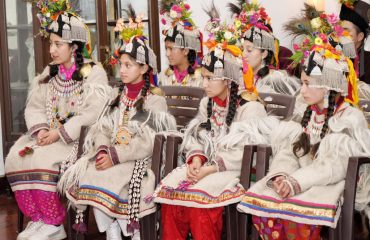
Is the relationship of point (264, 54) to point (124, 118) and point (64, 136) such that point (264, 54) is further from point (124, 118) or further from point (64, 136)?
point (64, 136)

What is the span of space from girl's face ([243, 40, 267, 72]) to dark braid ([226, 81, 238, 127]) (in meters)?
1.35

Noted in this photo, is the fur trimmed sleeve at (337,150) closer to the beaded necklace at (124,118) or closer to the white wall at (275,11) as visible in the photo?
the beaded necklace at (124,118)

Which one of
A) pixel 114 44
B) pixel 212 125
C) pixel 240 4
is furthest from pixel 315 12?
pixel 212 125

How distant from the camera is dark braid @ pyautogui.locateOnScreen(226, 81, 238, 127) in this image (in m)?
3.31

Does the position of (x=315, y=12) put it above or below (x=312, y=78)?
above

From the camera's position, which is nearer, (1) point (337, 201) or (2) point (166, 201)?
(1) point (337, 201)

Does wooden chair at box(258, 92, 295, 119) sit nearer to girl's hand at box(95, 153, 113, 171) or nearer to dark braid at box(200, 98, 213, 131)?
dark braid at box(200, 98, 213, 131)

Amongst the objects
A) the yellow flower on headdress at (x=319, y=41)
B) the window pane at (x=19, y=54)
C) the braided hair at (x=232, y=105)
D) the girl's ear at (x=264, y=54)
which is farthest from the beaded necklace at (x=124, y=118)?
the window pane at (x=19, y=54)

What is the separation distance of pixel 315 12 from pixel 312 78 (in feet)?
7.71

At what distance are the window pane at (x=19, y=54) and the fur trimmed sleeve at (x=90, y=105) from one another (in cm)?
139

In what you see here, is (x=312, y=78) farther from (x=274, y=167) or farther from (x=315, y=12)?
(x=315, y=12)

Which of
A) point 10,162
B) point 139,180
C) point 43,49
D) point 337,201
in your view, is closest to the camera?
point 337,201

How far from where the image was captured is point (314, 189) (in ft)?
9.03

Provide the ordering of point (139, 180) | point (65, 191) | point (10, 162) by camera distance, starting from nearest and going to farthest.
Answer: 1. point (139, 180)
2. point (65, 191)
3. point (10, 162)
